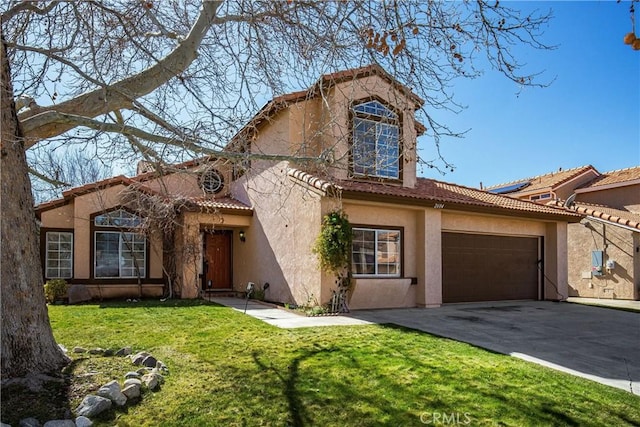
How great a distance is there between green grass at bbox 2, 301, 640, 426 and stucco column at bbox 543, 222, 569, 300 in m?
10.5

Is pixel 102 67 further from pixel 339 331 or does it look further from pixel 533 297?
pixel 533 297

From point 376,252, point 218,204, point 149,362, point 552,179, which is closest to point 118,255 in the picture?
point 218,204

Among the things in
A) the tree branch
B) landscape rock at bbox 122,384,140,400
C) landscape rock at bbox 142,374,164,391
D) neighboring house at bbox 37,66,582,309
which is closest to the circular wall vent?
neighboring house at bbox 37,66,582,309

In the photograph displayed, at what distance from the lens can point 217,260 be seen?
17.7 metres

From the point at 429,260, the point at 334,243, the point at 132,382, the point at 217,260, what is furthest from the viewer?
the point at 217,260

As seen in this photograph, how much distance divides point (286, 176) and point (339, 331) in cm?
617

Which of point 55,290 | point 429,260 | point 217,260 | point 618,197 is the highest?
point 618,197

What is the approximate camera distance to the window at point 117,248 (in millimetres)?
15688

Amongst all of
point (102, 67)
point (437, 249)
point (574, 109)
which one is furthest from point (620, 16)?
point (437, 249)

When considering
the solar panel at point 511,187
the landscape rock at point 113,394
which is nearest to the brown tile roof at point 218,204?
the landscape rock at point 113,394

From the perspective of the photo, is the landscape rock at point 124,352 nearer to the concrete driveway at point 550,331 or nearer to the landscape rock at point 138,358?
the landscape rock at point 138,358

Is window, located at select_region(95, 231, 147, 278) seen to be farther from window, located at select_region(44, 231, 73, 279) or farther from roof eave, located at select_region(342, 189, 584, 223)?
roof eave, located at select_region(342, 189, 584, 223)

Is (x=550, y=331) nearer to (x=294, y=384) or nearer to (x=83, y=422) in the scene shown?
(x=294, y=384)

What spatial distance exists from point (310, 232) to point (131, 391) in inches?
322
